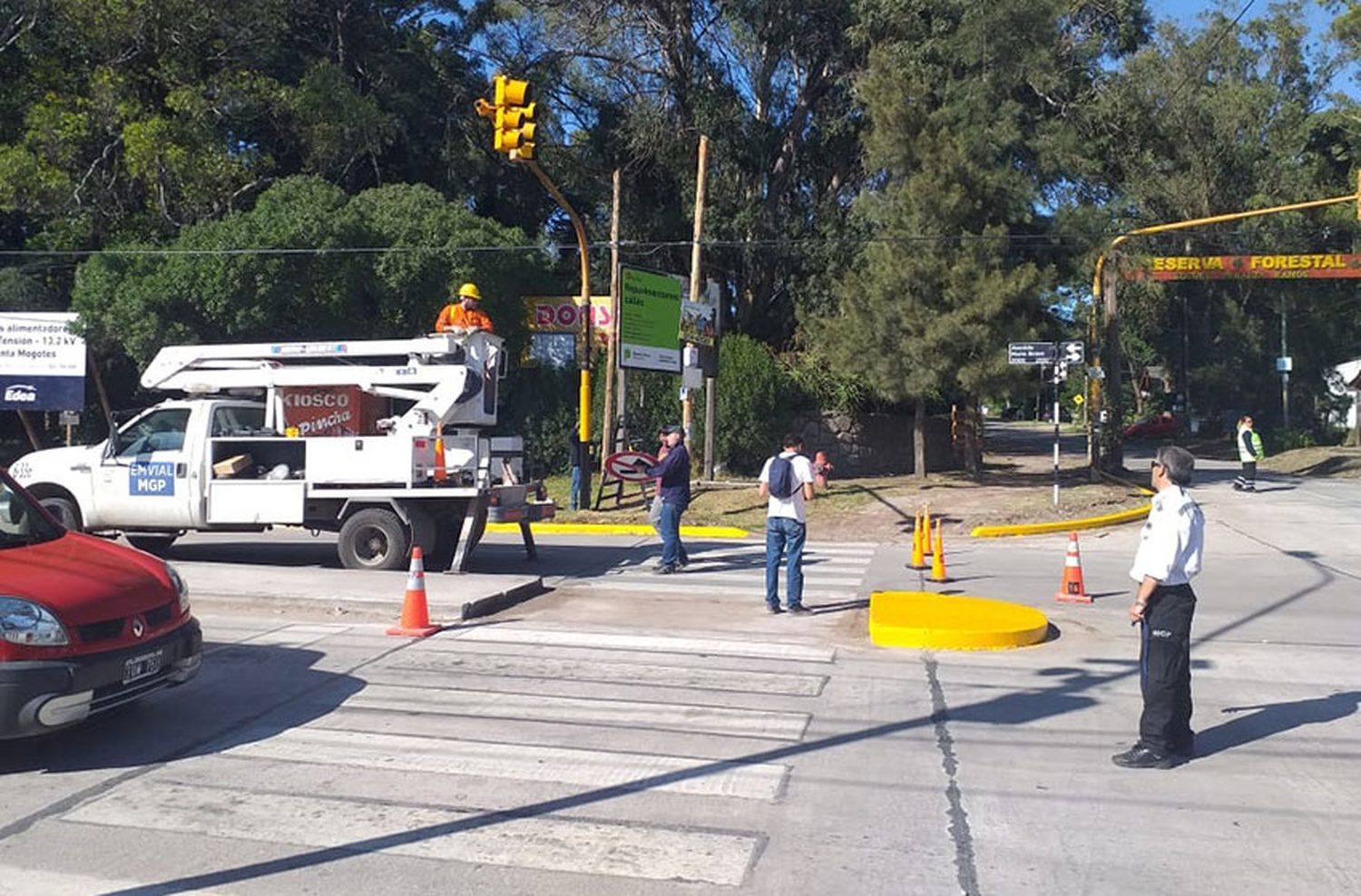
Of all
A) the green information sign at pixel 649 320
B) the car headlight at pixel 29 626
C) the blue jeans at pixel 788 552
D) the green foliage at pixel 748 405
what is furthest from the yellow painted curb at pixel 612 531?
the car headlight at pixel 29 626

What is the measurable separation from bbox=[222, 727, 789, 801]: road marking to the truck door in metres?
7.80

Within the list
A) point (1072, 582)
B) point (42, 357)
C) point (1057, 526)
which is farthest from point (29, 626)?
point (42, 357)

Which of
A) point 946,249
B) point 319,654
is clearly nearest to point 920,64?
point 946,249

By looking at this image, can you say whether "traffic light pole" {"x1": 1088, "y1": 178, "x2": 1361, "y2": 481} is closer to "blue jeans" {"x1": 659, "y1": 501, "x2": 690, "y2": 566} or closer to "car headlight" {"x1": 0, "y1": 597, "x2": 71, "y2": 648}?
"blue jeans" {"x1": 659, "y1": 501, "x2": 690, "y2": 566}

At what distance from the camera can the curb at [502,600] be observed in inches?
436

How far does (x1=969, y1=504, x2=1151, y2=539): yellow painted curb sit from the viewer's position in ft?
66.4

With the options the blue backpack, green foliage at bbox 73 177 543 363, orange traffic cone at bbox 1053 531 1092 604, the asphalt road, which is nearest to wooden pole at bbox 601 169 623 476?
green foliage at bbox 73 177 543 363

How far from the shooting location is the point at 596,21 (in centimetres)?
3156

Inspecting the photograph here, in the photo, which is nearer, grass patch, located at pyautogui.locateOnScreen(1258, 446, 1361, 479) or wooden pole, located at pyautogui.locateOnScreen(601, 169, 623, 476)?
wooden pole, located at pyautogui.locateOnScreen(601, 169, 623, 476)

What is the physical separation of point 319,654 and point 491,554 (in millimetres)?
7409

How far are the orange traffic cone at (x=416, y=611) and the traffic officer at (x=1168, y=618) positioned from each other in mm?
5889

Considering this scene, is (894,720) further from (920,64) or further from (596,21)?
(596,21)

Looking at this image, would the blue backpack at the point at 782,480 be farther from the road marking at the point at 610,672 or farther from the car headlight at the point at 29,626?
the car headlight at the point at 29,626

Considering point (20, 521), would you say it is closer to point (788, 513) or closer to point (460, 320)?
point (788, 513)
